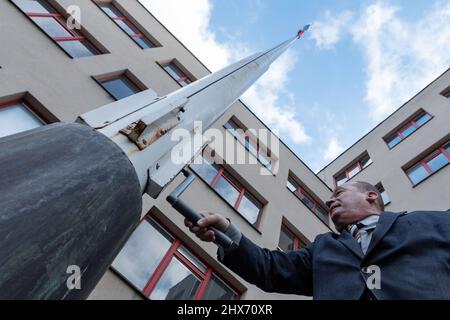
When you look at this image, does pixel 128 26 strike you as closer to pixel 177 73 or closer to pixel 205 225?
pixel 177 73

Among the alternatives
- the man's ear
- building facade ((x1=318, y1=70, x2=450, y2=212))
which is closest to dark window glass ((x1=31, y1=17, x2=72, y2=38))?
the man's ear

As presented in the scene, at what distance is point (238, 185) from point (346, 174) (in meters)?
10.5

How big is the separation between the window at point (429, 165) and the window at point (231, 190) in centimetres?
707

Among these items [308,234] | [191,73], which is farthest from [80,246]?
Answer: [191,73]

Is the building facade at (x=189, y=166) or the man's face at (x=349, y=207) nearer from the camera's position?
the man's face at (x=349, y=207)

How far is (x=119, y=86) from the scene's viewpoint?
388 inches

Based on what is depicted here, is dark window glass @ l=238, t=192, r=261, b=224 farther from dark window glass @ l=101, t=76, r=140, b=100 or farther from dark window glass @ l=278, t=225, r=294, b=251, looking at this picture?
dark window glass @ l=101, t=76, r=140, b=100

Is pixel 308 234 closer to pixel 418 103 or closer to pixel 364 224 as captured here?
pixel 364 224

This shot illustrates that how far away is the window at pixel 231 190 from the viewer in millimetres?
10422

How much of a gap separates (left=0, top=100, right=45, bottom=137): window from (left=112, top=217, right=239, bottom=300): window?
2.71 meters

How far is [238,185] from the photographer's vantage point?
1143cm

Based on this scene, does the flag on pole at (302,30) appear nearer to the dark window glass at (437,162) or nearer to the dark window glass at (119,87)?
the dark window glass at (119,87)

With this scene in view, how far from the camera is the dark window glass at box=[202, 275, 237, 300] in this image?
25.2 ft

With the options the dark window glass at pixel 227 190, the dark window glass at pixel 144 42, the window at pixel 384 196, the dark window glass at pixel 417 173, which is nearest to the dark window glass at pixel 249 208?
the dark window glass at pixel 227 190
